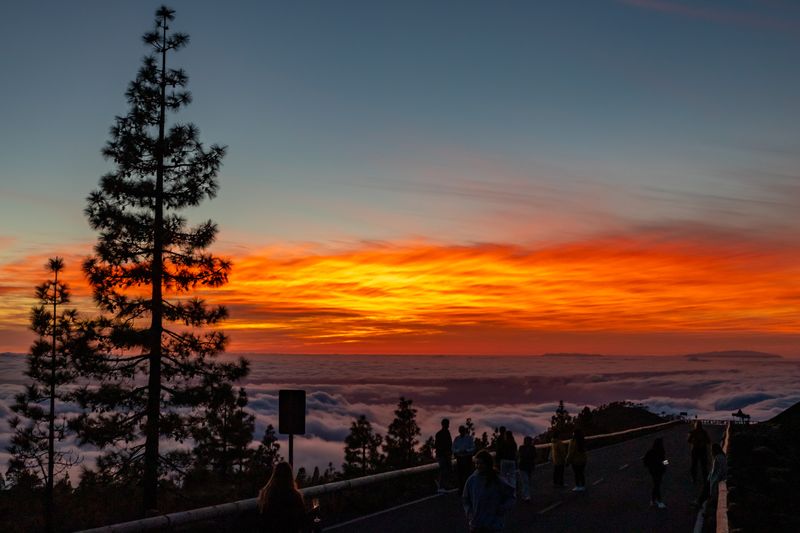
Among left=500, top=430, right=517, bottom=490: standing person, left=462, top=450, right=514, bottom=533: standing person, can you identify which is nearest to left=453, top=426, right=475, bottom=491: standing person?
left=500, top=430, right=517, bottom=490: standing person

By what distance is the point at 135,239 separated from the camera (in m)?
28.5

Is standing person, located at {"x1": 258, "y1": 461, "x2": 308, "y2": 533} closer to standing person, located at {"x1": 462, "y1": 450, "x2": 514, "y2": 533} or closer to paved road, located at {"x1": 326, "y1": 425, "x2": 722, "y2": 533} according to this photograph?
standing person, located at {"x1": 462, "y1": 450, "x2": 514, "y2": 533}

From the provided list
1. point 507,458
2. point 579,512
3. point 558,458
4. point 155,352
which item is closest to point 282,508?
point 579,512

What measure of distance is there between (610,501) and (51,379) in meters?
23.6

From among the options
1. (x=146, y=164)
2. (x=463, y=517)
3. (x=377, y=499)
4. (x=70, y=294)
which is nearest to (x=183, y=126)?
(x=146, y=164)

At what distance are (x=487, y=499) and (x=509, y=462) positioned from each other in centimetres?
1202

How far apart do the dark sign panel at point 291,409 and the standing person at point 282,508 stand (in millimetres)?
9016

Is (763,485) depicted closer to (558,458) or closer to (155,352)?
(558,458)

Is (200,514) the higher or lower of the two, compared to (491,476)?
lower

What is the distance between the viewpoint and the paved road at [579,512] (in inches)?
648

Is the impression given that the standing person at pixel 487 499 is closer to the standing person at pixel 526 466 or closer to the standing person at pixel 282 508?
the standing person at pixel 282 508

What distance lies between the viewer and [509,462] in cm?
2158

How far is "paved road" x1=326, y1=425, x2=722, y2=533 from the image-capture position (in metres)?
16.5

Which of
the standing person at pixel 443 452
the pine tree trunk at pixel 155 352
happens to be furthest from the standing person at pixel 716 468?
the pine tree trunk at pixel 155 352
